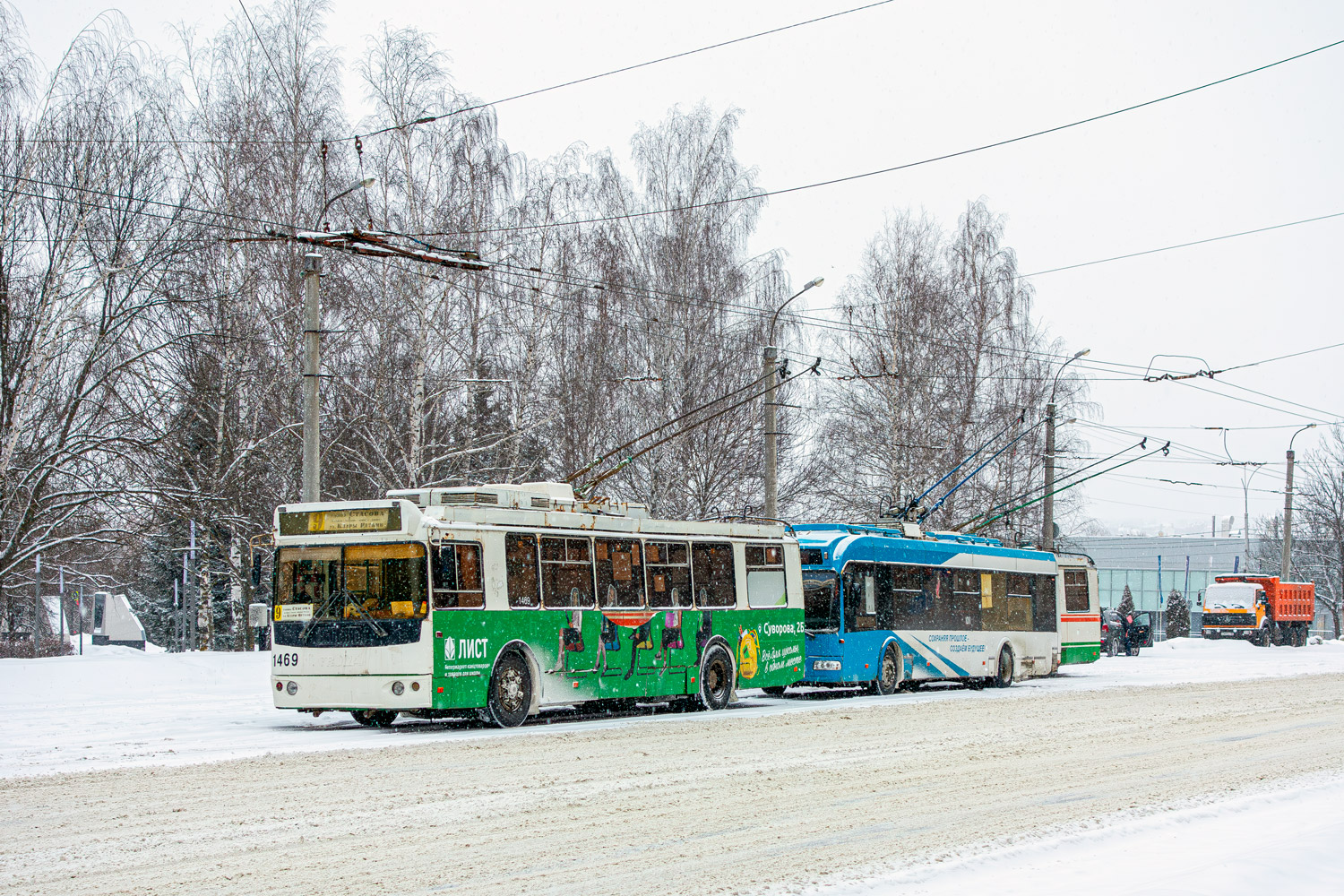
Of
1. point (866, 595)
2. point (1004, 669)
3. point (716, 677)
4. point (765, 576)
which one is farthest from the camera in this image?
point (1004, 669)

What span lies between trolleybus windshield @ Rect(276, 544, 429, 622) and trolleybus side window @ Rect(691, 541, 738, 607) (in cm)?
525

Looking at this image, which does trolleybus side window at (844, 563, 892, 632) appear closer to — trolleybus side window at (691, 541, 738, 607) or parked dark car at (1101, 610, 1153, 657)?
trolleybus side window at (691, 541, 738, 607)

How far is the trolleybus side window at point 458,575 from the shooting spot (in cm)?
1606

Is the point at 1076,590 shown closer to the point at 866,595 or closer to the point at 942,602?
the point at 942,602

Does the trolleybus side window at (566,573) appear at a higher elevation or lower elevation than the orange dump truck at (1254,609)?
higher

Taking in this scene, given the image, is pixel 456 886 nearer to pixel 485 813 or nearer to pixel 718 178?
pixel 485 813

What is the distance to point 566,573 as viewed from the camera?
1788 centimetres

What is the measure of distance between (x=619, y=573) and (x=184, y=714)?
5.53m

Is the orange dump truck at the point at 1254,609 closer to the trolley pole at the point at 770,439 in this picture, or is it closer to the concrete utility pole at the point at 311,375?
the trolley pole at the point at 770,439

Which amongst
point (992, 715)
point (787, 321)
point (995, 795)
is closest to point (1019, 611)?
point (992, 715)

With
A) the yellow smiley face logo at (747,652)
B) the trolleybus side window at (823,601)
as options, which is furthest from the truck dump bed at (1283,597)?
the yellow smiley face logo at (747,652)

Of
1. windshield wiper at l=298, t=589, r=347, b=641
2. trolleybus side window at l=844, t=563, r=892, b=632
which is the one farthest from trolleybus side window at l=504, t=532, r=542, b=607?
trolleybus side window at l=844, t=563, r=892, b=632

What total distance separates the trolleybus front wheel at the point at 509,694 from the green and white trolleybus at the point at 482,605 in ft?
0.06

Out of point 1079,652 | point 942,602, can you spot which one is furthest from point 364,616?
point 1079,652
